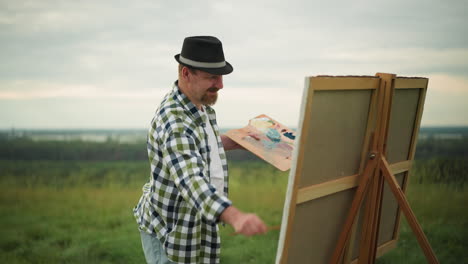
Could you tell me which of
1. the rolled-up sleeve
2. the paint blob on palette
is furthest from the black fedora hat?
the paint blob on palette

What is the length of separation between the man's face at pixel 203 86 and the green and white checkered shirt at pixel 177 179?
5cm

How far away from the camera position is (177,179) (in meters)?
2.06

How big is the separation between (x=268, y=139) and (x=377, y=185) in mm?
752

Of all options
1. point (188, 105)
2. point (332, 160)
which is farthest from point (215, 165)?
point (332, 160)

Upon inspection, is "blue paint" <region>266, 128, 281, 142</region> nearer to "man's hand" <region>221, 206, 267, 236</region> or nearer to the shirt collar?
the shirt collar

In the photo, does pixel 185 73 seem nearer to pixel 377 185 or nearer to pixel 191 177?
pixel 191 177

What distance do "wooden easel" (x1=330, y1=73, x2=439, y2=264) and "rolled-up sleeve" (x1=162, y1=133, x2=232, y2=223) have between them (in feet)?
2.89

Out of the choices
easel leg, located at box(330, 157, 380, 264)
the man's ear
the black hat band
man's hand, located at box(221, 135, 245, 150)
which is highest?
the black hat band

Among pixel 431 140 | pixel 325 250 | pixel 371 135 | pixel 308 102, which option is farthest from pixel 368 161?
pixel 431 140

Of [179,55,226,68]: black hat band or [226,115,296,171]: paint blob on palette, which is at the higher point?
[179,55,226,68]: black hat band

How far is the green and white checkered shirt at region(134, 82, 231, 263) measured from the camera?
6.95 ft

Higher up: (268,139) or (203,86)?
(203,86)

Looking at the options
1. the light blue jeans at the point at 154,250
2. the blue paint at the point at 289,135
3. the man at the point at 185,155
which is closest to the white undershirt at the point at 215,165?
the man at the point at 185,155

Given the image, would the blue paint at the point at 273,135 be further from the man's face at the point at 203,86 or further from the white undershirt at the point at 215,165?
the man's face at the point at 203,86
